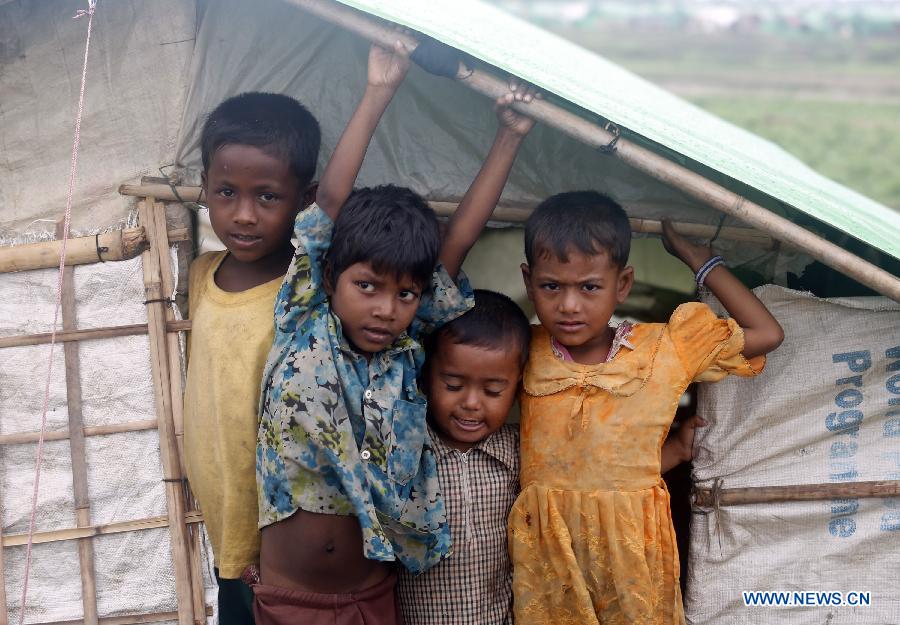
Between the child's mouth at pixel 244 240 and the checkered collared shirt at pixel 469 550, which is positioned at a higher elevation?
the child's mouth at pixel 244 240

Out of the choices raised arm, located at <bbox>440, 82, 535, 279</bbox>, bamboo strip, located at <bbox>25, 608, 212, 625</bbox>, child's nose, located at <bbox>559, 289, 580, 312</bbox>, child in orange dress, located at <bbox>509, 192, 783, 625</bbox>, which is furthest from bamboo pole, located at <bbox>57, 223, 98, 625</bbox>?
child's nose, located at <bbox>559, 289, 580, 312</bbox>

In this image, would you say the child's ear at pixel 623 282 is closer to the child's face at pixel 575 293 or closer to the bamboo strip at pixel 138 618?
the child's face at pixel 575 293

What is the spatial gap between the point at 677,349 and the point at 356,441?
0.86 metres

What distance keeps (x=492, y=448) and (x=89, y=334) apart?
114 centimetres

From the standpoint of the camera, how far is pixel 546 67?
8.04ft

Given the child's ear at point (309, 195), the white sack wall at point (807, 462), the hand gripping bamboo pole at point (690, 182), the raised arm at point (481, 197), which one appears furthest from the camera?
the white sack wall at point (807, 462)

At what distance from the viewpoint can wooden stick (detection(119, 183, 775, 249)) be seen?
2531 mm

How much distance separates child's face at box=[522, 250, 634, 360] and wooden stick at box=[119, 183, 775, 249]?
0.27m

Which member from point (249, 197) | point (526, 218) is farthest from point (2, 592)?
point (526, 218)

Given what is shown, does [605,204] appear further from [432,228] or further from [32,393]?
[32,393]

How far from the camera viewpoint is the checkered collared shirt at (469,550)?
2.45 m

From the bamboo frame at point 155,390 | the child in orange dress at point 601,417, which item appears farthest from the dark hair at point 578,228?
the bamboo frame at point 155,390

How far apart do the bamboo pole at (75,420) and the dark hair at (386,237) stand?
78cm

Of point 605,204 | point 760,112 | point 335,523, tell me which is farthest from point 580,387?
point 760,112
